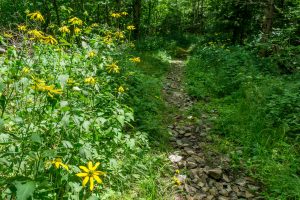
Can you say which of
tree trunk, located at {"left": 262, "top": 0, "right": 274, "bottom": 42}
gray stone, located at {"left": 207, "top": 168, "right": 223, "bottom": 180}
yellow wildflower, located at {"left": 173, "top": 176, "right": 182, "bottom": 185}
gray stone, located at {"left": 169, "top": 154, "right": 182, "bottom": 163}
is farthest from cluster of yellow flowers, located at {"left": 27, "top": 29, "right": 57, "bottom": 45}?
tree trunk, located at {"left": 262, "top": 0, "right": 274, "bottom": 42}

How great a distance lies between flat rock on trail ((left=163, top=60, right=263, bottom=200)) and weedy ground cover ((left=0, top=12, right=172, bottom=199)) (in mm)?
317

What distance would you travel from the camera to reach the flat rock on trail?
386 centimetres

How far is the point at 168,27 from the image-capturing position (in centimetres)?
3166

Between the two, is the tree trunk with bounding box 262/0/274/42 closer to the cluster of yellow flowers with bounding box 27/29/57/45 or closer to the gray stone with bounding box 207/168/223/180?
the gray stone with bounding box 207/168/223/180

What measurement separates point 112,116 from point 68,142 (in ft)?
3.39

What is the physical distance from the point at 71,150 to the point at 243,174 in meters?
2.87

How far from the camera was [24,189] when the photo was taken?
65.3 inches

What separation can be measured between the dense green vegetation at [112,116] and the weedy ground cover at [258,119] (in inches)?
0.8

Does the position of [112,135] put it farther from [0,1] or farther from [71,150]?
[0,1]

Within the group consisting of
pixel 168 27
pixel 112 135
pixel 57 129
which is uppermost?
pixel 57 129

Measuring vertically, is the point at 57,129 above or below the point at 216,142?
above

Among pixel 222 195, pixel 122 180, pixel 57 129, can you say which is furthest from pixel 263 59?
pixel 57 129

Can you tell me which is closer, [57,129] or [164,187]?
[57,129]

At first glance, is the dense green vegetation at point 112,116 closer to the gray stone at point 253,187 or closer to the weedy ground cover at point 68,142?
the weedy ground cover at point 68,142
